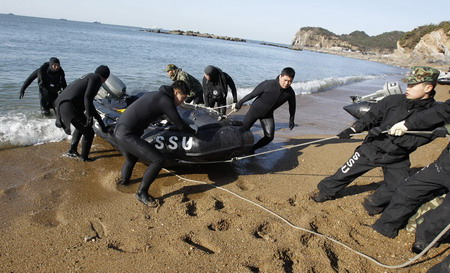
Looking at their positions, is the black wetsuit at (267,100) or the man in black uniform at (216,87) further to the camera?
the man in black uniform at (216,87)

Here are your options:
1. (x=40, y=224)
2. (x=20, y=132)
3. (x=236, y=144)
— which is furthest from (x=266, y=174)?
(x=20, y=132)

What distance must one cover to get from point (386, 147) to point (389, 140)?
0.29 ft

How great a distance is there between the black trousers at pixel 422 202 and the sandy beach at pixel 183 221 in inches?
8.9

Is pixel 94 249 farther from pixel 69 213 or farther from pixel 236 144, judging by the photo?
pixel 236 144

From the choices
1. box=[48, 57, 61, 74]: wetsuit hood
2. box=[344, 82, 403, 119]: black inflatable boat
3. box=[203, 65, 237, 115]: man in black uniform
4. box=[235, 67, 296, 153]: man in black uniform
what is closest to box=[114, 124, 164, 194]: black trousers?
box=[235, 67, 296, 153]: man in black uniform

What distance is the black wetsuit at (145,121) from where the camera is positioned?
3781 mm

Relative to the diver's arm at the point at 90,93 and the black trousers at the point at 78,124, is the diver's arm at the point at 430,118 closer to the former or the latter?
the diver's arm at the point at 90,93

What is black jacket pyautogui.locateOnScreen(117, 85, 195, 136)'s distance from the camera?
3.77 metres

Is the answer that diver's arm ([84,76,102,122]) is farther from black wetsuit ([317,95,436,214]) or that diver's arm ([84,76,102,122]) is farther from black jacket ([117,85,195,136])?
black wetsuit ([317,95,436,214])

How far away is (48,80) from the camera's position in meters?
6.95

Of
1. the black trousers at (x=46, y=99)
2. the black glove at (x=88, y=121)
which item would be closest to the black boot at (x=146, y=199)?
the black glove at (x=88, y=121)

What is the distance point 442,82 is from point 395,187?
16.7 metres

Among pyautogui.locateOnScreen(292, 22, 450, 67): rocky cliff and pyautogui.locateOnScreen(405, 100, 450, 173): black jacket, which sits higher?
pyautogui.locateOnScreen(292, 22, 450, 67): rocky cliff

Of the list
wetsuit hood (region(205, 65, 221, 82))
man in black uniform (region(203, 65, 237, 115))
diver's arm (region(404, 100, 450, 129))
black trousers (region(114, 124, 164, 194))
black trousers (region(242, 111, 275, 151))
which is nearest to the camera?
diver's arm (region(404, 100, 450, 129))
